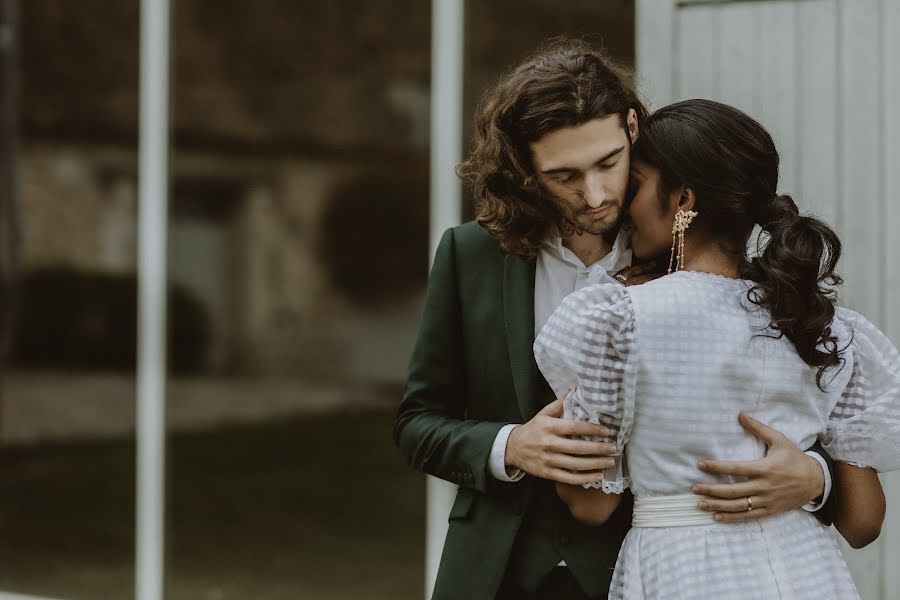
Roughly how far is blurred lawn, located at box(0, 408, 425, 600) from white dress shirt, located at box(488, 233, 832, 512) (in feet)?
8.10

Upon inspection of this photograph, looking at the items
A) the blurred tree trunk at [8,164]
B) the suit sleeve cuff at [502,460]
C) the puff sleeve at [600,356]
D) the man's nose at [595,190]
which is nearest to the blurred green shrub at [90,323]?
the blurred tree trunk at [8,164]

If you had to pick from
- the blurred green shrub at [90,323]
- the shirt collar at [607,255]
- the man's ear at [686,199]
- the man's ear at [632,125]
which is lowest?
the blurred green shrub at [90,323]

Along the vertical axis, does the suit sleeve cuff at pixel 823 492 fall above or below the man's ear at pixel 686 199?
below

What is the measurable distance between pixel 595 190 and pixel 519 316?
0.28 m

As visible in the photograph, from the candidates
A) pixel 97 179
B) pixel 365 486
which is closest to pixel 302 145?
pixel 97 179

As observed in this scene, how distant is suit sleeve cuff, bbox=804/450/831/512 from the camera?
1834 mm

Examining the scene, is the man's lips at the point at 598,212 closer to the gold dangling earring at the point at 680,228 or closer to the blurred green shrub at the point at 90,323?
the gold dangling earring at the point at 680,228

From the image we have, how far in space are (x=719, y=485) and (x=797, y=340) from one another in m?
0.25

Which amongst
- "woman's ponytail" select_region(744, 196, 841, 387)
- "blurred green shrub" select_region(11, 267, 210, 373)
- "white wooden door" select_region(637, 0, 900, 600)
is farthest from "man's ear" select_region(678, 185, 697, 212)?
"blurred green shrub" select_region(11, 267, 210, 373)

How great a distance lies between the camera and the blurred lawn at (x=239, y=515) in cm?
473

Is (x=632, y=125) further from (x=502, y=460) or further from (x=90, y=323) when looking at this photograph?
(x=90, y=323)

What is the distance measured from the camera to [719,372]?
1.70m

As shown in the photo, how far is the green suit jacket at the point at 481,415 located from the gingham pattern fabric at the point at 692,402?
0.22m

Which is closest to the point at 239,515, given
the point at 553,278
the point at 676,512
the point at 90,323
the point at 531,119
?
the point at 90,323
